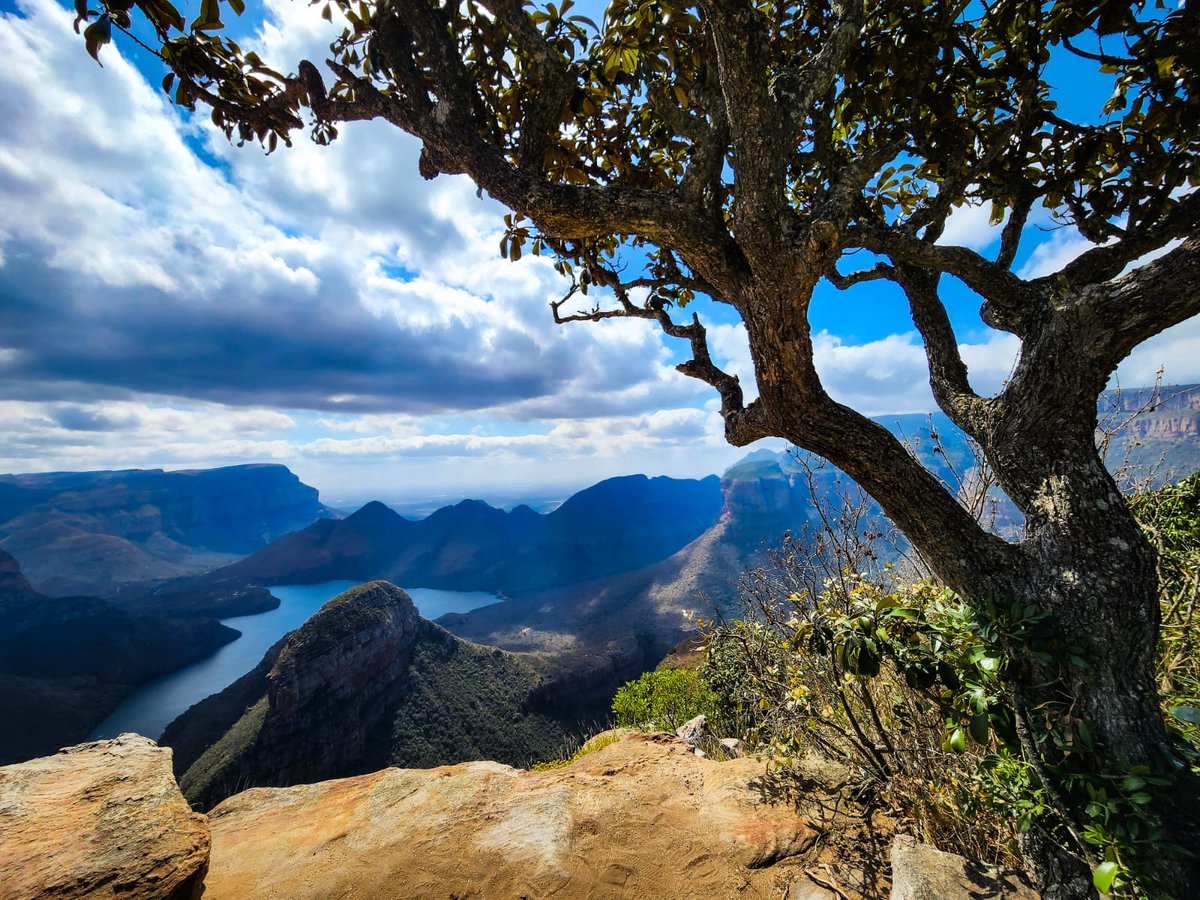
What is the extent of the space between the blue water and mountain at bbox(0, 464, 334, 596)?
38.3m

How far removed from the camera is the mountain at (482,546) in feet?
400

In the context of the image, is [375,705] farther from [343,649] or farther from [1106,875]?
[1106,875]

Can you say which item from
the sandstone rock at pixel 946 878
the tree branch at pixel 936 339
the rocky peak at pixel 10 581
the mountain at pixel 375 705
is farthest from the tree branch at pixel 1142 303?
the rocky peak at pixel 10 581

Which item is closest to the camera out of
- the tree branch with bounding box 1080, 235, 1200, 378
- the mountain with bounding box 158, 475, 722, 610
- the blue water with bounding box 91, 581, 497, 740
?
the tree branch with bounding box 1080, 235, 1200, 378

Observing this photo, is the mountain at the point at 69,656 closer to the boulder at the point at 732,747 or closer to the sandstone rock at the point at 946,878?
the boulder at the point at 732,747

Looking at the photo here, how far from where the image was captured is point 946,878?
2236mm

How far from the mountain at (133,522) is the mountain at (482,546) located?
2738 centimetres

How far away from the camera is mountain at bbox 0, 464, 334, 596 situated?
4513 inches

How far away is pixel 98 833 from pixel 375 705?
43.8 metres

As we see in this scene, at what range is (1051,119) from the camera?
10.8 ft

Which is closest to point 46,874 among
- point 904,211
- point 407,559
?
point 904,211

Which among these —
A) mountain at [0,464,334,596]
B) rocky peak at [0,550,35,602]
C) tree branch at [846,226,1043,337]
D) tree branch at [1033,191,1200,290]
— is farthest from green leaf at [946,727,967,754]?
mountain at [0,464,334,596]

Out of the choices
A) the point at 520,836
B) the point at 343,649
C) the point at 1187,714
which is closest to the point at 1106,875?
the point at 1187,714

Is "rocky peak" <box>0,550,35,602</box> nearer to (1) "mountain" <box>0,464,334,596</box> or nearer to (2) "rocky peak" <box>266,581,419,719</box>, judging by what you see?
(1) "mountain" <box>0,464,334,596</box>
